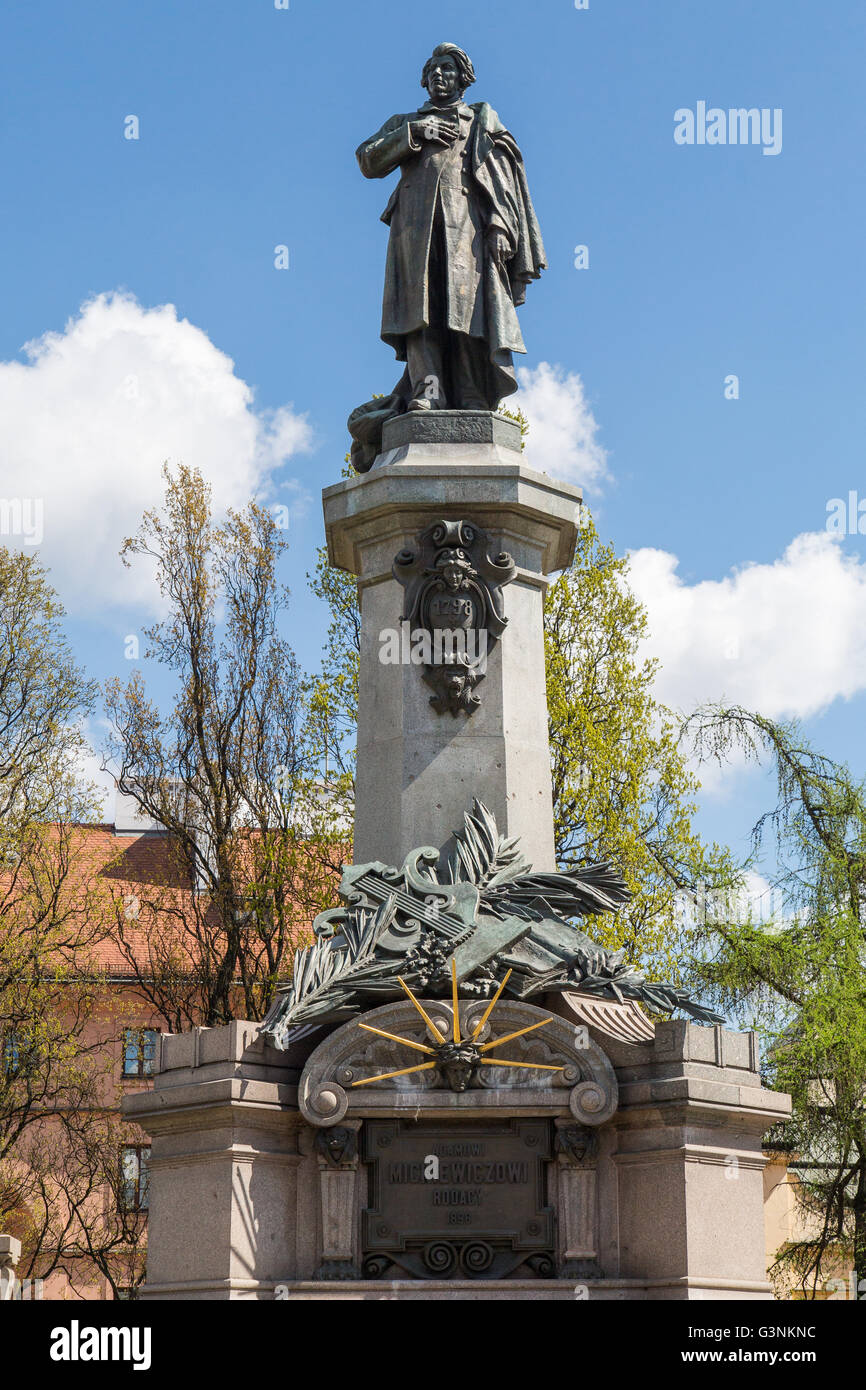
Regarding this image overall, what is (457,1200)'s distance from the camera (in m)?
8.63

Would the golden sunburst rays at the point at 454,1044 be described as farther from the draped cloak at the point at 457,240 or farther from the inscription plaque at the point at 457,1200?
the draped cloak at the point at 457,240

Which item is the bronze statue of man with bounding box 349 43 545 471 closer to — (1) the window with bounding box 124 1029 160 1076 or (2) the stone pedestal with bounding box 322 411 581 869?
(2) the stone pedestal with bounding box 322 411 581 869

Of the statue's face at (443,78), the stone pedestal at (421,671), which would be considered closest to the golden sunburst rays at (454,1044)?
the stone pedestal at (421,671)

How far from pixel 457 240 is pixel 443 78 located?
115 centimetres

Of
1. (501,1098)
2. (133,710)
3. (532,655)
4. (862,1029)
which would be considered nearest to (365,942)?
(501,1098)

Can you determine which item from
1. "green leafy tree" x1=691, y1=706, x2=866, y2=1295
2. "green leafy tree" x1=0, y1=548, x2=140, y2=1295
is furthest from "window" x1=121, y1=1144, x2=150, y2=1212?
"green leafy tree" x1=691, y1=706, x2=866, y2=1295

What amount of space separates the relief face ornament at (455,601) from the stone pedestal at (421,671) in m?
0.09

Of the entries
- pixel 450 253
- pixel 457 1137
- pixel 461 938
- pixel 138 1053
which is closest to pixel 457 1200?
pixel 457 1137

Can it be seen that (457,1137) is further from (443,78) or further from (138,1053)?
(138,1053)

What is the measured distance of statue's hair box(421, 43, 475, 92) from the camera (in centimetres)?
1182

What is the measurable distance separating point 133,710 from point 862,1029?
43.7ft

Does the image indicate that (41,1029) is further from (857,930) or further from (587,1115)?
(587,1115)

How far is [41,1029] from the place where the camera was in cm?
2364

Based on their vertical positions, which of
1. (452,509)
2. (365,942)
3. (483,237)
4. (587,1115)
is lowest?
(587,1115)
